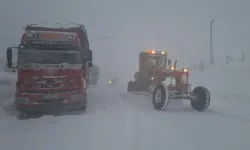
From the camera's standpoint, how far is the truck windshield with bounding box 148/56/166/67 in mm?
14141

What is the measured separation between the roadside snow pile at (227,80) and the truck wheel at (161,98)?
691cm

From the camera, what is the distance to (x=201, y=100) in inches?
395

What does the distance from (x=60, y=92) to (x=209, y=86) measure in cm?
1647

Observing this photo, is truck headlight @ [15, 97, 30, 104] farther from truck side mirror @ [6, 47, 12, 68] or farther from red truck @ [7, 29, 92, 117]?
truck side mirror @ [6, 47, 12, 68]

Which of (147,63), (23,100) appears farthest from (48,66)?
(147,63)

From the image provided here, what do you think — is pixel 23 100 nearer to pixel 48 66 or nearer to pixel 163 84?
pixel 48 66

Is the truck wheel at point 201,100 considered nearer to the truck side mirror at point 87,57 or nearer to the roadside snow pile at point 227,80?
the truck side mirror at point 87,57

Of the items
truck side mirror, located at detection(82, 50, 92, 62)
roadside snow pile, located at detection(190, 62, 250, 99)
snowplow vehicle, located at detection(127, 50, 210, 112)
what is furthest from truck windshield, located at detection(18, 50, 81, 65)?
roadside snow pile, located at detection(190, 62, 250, 99)

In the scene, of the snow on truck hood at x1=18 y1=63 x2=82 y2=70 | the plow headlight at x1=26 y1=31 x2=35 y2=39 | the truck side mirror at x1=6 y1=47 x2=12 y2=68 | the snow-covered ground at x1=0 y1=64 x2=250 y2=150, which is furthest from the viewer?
the plow headlight at x1=26 y1=31 x2=35 y2=39

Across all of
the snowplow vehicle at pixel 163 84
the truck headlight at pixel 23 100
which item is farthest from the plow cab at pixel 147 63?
the truck headlight at pixel 23 100

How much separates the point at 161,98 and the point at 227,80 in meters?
13.2

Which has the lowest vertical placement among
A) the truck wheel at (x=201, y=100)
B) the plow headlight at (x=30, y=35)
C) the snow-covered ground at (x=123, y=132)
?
the snow-covered ground at (x=123, y=132)

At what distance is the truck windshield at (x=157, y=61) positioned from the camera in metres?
14.1

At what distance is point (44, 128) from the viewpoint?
6.36 metres
